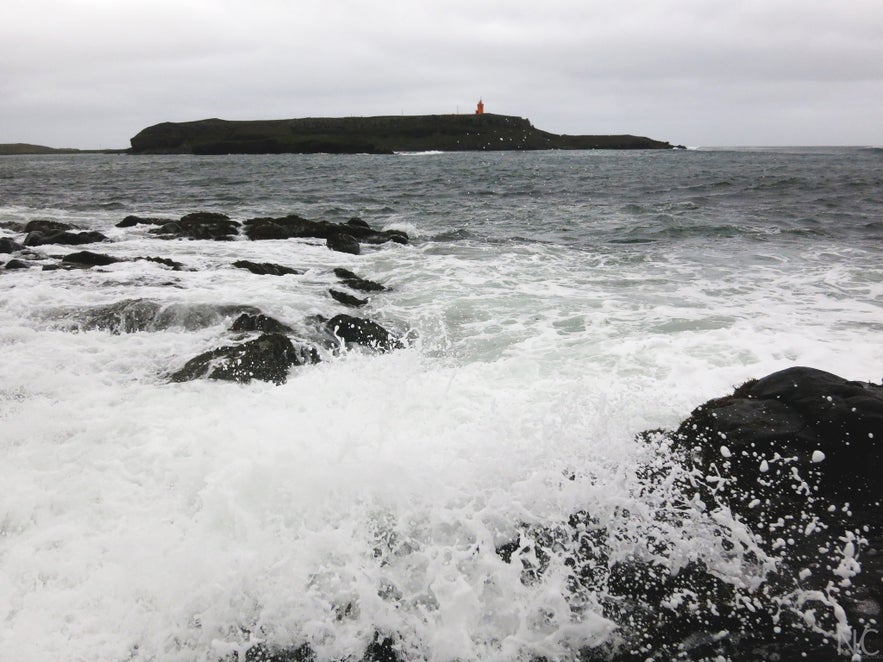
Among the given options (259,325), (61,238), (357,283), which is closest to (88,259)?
(61,238)

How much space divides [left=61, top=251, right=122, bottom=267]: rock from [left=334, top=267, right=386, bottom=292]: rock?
165 inches

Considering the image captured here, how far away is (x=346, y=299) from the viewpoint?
852 centimetres

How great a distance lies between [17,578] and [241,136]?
106911mm

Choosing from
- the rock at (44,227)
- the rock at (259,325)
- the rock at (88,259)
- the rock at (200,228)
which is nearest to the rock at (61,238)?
the rock at (44,227)

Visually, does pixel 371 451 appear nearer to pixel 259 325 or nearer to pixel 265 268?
pixel 259 325

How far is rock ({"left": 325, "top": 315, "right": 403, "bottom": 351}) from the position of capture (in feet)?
21.9

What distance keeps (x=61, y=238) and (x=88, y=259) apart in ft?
12.1

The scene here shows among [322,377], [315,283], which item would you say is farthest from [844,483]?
[315,283]

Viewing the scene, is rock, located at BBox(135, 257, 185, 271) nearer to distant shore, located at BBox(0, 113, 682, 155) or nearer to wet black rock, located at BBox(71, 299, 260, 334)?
wet black rock, located at BBox(71, 299, 260, 334)

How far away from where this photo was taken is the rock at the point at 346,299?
8.49 m

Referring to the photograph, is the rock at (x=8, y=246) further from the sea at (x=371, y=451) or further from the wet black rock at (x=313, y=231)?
the wet black rock at (x=313, y=231)

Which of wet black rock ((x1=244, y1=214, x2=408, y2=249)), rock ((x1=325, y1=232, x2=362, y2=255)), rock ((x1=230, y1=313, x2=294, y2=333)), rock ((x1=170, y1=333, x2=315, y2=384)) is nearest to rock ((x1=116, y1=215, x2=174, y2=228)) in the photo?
wet black rock ((x1=244, y1=214, x2=408, y2=249))

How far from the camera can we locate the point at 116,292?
25.8 ft

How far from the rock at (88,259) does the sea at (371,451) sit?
67cm
